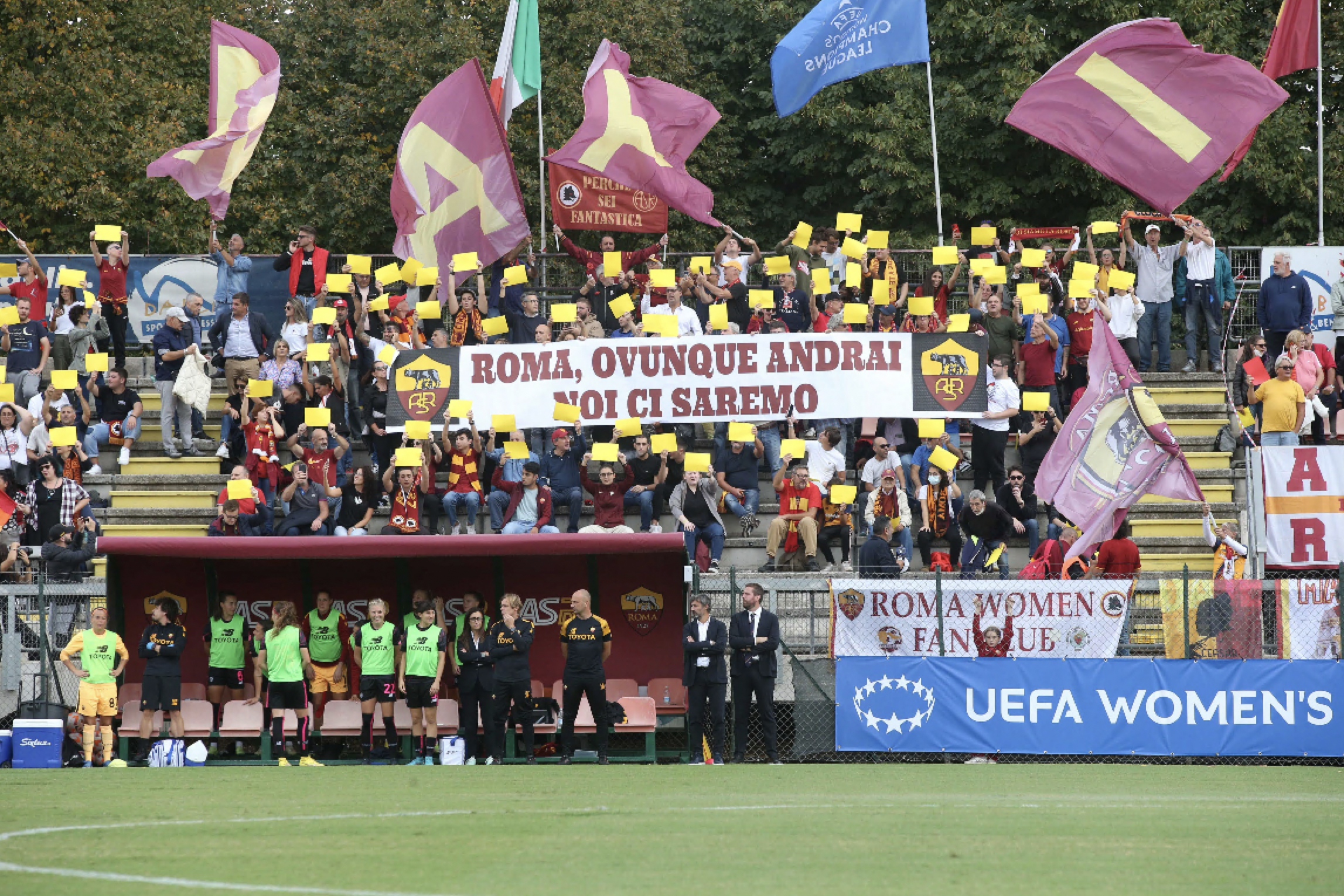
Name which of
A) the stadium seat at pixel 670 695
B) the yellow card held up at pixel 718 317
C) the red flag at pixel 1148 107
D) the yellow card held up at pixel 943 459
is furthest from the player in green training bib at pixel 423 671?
the red flag at pixel 1148 107

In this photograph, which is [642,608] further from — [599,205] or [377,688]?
[599,205]

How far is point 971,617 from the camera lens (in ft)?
56.5

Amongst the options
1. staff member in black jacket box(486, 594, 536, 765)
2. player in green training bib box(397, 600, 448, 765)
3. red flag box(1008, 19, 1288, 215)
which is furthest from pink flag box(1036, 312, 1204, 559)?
player in green training bib box(397, 600, 448, 765)

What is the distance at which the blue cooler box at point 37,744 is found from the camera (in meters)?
16.4

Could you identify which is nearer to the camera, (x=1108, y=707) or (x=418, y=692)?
(x=1108, y=707)

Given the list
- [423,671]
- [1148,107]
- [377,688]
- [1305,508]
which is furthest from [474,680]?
[1148,107]

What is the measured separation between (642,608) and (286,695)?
3832mm

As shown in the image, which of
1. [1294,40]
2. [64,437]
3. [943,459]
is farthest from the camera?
[1294,40]

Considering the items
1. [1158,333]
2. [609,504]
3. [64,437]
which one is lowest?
[609,504]

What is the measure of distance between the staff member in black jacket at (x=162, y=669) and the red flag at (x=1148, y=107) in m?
10.9

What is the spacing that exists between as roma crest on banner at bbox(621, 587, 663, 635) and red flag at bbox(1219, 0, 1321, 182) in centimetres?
1135

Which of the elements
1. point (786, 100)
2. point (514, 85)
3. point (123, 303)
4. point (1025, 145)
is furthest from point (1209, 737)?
point (1025, 145)

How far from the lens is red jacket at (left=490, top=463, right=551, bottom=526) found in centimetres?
1975

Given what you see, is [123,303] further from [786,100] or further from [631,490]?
[786,100]
